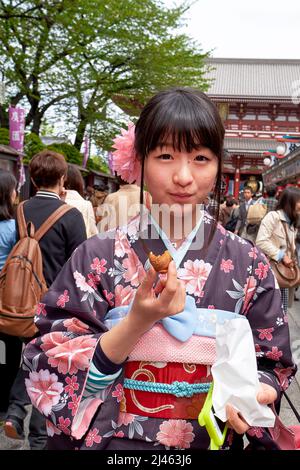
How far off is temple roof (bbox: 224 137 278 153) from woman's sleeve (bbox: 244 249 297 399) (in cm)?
2885

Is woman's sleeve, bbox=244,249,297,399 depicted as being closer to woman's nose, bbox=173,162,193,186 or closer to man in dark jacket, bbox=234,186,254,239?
woman's nose, bbox=173,162,193,186

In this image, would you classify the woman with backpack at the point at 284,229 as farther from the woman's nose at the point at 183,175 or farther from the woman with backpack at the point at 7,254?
the woman's nose at the point at 183,175

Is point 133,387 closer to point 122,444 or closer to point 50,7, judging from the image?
point 122,444

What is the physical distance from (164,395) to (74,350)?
0.93 ft

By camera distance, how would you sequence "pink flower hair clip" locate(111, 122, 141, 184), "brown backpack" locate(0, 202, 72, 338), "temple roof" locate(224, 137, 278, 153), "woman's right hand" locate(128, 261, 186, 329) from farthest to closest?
1. "temple roof" locate(224, 137, 278, 153)
2. "brown backpack" locate(0, 202, 72, 338)
3. "pink flower hair clip" locate(111, 122, 141, 184)
4. "woman's right hand" locate(128, 261, 186, 329)

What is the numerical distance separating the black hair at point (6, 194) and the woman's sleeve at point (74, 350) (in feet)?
6.47

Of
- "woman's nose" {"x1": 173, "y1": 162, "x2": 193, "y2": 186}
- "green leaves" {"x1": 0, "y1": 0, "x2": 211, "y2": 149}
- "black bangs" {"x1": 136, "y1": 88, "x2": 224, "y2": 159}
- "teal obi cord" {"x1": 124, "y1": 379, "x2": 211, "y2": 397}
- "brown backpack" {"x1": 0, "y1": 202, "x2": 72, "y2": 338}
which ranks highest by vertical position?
"green leaves" {"x1": 0, "y1": 0, "x2": 211, "y2": 149}

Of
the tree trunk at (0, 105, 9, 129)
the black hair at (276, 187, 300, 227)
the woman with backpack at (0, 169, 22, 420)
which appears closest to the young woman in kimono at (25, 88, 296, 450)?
the woman with backpack at (0, 169, 22, 420)

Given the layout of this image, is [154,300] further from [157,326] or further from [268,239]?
[268,239]

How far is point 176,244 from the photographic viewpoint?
5.15ft

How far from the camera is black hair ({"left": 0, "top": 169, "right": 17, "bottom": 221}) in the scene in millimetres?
3387

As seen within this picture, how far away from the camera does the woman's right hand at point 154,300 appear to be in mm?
1208

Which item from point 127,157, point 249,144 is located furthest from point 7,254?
point 249,144

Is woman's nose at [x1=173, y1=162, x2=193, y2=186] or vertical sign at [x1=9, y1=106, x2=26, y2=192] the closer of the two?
woman's nose at [x1=173, y1=162, x2=193, y2=186]
